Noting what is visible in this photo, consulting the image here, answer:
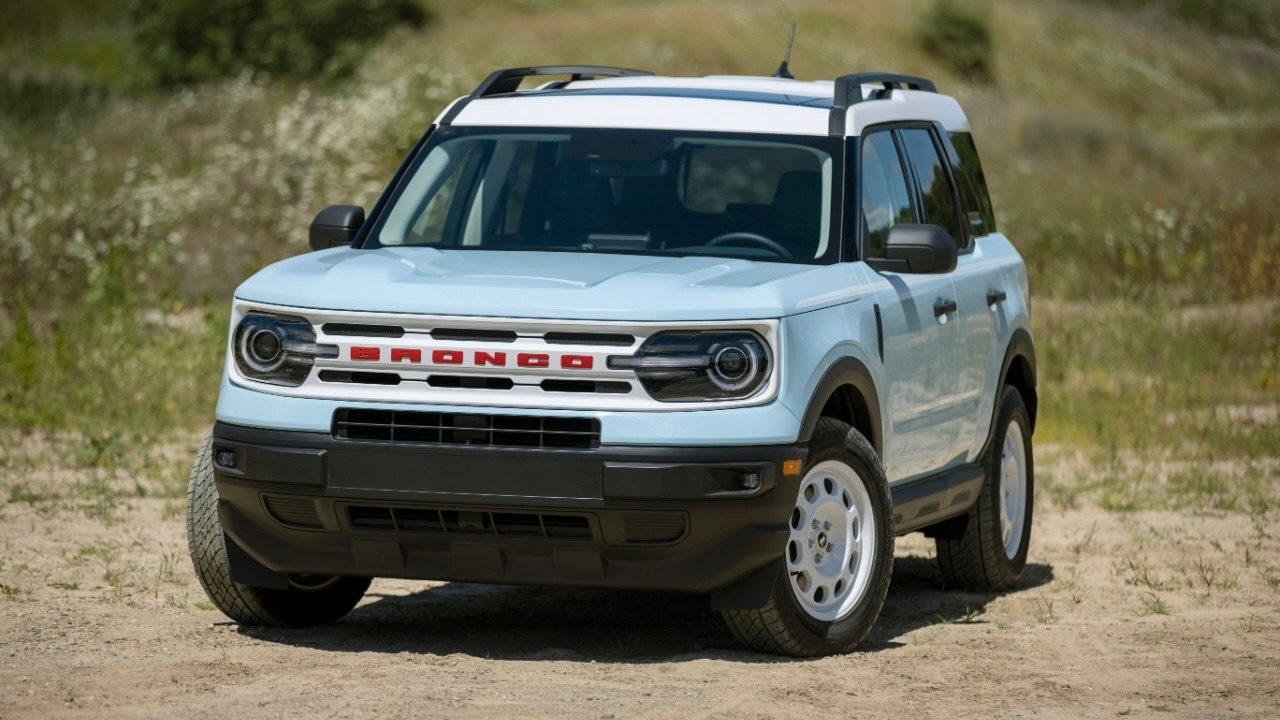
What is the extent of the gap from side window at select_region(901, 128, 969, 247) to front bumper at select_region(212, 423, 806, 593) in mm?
2311

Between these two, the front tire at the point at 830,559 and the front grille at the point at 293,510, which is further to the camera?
the front tire at the point at 830,559

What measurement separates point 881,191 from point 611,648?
1987mm

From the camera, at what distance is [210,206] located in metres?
18.2

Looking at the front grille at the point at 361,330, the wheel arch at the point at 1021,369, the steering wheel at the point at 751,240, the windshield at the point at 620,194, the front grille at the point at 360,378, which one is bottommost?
the wheel arch at the point at 1021,369

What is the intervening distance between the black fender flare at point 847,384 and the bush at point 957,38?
172ft

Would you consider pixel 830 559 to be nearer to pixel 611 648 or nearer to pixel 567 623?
pixel 611 648

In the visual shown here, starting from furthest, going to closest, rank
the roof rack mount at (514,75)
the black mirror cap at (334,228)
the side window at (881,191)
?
the roof rack mount at (514,75)
the black mirror cap at (334,228)
the side window at (881,191)

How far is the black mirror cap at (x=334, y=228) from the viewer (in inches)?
295

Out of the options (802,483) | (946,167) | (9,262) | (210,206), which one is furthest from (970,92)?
(802,483)

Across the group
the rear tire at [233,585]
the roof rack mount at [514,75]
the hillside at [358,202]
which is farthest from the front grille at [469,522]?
the hillside at [358,202]

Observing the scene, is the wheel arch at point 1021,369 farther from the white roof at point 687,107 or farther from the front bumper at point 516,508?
the front bumper at point 516,508

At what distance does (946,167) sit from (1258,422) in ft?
17.5

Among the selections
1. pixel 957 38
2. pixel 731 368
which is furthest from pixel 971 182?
pixel 957 38

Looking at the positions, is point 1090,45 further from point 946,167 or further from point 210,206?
point 946,167
